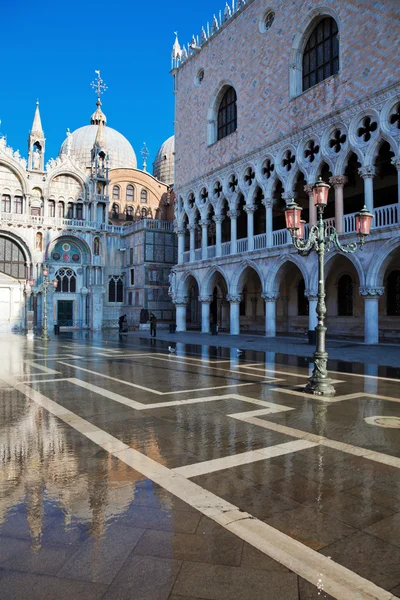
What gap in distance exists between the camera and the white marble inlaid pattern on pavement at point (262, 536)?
293 cm

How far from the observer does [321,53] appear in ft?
79.7

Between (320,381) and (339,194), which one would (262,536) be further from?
(339,194)

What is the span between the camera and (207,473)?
5.00 metres

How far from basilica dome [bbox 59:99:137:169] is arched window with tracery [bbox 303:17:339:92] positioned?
34.5 metres

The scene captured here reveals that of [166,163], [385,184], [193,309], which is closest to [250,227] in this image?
[385,184]

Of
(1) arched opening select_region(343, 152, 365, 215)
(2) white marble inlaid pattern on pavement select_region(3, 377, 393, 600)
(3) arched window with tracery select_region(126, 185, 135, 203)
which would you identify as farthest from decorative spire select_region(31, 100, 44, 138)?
(2) white marble inlaid pattern on pavement select_region(3, 377, 393, 600)

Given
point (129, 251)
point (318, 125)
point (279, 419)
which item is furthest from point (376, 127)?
point (129, 251)

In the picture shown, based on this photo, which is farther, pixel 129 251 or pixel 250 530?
pixel 129 251

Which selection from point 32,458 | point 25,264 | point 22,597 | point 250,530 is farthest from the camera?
point 25,264

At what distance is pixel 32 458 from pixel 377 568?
407cm

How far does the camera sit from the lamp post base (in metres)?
9.42

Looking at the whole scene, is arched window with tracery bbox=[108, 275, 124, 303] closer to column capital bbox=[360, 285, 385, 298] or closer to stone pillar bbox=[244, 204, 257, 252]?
stone pillar bbox=[244, 204, 257, 252]

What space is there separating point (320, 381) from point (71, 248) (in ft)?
128

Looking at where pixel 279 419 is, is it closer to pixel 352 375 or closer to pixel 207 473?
pixel 207 473
